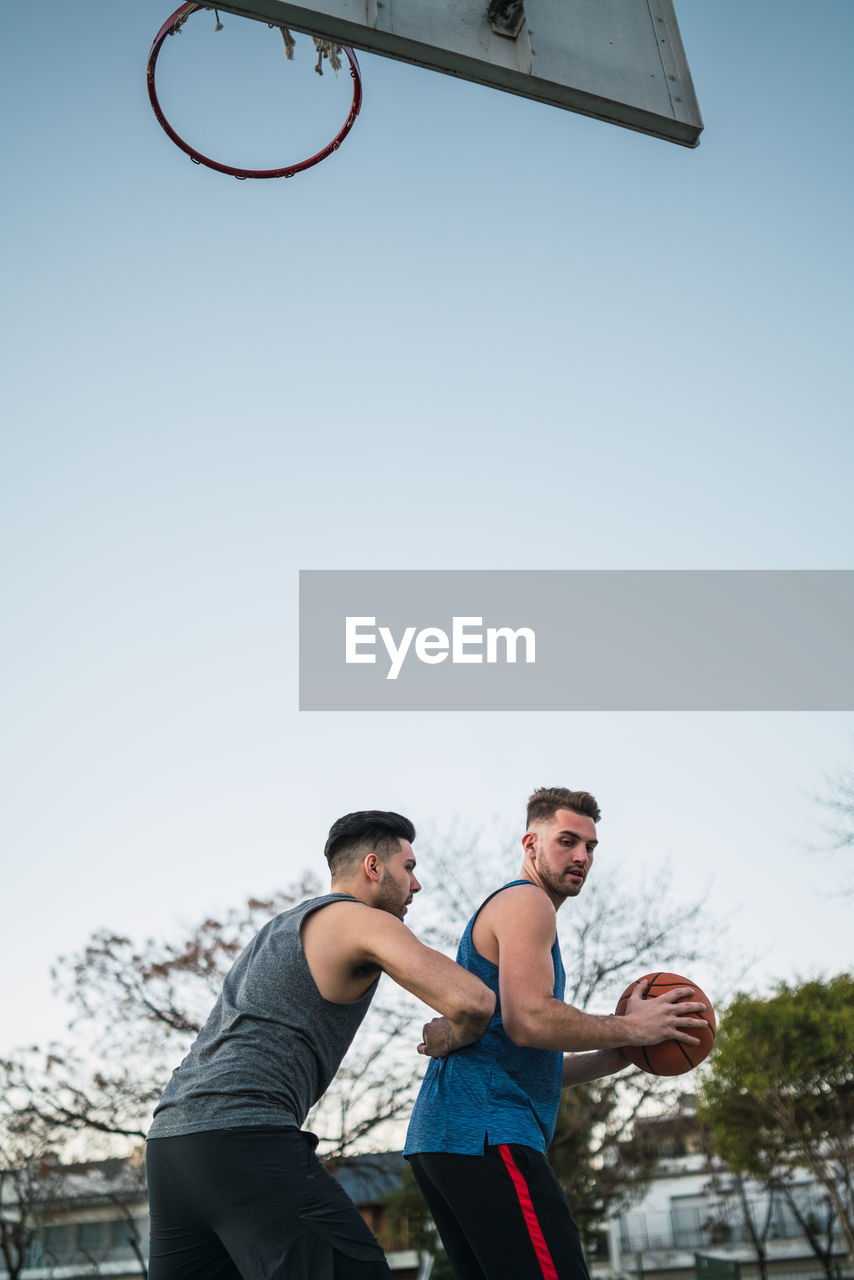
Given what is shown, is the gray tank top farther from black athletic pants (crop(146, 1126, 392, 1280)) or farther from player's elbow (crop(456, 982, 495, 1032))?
player's elbow (crop(456, 982, 495, 1032))

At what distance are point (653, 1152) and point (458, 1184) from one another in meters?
22.1

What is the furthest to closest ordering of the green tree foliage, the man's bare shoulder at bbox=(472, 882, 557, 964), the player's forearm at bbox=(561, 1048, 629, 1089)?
1. the green tree foliage
2. the player's forearm at bbox=(561, 1048, 629, 1089)
3. the man's bare shoulder at bbox=(472, 882, 557, 964)

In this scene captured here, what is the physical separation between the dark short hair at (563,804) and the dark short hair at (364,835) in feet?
Answer: 2.42

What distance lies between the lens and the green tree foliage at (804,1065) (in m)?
20.7

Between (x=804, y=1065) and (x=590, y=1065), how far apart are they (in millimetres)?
19404

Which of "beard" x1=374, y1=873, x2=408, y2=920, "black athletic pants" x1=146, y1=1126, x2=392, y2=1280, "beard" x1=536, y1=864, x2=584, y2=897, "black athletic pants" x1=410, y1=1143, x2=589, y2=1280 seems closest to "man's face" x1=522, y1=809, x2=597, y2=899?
"beard" x1=536, y1=864, x2=584, y2=897

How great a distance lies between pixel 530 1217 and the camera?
3057 mm

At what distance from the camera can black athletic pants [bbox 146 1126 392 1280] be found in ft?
8.70

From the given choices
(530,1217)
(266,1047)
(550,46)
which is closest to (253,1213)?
(266,1047)

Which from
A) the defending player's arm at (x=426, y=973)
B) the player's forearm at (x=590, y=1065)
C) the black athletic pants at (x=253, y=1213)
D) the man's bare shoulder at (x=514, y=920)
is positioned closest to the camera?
the black athletic pants at (x=253, y=1213)

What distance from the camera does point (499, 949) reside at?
347cm

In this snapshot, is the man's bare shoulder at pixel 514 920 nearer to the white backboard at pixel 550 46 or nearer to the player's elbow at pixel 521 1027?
the player's elbow at pixel 521 1027

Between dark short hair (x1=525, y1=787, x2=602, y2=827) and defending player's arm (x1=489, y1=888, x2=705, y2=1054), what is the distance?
47 centimetres

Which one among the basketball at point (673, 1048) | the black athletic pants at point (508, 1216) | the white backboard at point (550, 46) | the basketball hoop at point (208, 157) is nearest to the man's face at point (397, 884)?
the black athletic pants at point (508, 1216)
